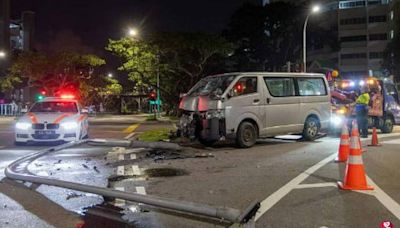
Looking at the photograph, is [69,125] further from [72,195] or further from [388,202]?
[388,202]

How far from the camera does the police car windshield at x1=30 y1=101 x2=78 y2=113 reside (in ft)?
57.6

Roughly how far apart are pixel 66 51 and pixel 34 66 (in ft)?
14.1

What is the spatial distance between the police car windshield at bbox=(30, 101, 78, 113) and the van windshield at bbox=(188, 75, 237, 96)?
14.6ft

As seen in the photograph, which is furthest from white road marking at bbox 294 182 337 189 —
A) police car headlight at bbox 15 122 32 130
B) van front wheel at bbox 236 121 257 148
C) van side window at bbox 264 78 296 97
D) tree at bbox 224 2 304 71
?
tree at bbox 224 2 304 71

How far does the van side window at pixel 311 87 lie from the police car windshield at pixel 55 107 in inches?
283

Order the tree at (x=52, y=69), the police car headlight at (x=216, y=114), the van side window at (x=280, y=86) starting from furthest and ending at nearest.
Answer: the tree at (x=52, y=69) < the van side window at (x=280, y=86) < the police car headlight at (x=216, y=114)

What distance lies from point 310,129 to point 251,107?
2.56 meters

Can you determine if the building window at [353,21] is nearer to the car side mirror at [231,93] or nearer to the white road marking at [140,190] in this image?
the car side mirror at [231,93]

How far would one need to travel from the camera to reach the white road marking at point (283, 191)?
23.5 feet

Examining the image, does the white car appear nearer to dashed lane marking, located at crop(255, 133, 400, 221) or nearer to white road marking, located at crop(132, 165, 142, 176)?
white road marking, located at crop(132, 165, 142, 176)

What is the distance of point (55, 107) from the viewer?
17.8 m

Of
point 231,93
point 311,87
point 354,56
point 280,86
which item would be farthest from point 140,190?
point 354,56

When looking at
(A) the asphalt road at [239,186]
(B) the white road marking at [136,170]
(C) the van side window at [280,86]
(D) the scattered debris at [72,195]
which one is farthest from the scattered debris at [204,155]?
(D) the scattered debris at [72,195]

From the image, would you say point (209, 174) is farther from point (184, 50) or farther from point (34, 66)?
point (34, 66)
